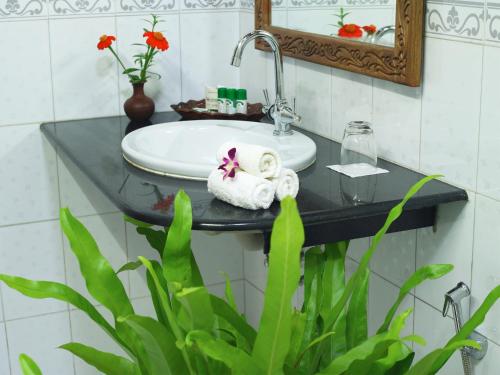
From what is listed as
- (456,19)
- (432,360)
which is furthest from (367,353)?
(456,19)

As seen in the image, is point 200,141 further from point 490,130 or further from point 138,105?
point 490,130

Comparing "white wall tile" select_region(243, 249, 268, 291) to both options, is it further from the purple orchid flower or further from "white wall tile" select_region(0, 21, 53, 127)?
the purple orchid flower

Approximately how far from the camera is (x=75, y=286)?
2625mm

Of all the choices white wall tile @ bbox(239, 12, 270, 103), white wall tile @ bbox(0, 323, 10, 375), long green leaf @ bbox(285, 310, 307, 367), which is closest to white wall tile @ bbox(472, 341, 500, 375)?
long green leaf @ bbox(285, 310, 307, 367)

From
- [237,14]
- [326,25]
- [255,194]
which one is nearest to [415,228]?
[255,194]

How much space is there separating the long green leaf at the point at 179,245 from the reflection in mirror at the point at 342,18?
681mm

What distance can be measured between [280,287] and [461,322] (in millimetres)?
537

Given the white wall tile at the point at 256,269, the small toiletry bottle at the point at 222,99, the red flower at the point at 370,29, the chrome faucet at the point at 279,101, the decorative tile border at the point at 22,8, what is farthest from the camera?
the white wall tile at the point at 256,269

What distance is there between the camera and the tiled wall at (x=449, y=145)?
164 centimetres

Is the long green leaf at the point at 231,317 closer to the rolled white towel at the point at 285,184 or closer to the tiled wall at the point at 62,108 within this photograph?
the rolled white towel at the point at 285,184

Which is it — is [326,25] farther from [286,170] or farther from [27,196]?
[27,196]

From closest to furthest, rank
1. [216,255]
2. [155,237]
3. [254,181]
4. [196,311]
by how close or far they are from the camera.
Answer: [196,311] → [254,181] → [155,237] → [216,255]

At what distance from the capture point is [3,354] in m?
2.58

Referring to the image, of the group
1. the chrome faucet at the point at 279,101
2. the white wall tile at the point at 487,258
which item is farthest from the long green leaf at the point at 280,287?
the chrome faucet at the point at 279,101
